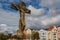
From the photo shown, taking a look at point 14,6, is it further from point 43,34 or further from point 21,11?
point 43,34

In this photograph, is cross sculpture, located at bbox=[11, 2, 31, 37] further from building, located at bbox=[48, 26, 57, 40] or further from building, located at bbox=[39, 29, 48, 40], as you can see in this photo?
building, located at bbox=[48, 26, 57, 40]

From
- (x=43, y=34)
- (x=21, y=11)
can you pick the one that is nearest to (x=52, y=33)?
(x=43, y=34)

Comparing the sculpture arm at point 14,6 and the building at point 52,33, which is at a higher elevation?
the sculpture arm at point 14,6

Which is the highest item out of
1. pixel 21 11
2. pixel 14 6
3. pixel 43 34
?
pixel 14 6

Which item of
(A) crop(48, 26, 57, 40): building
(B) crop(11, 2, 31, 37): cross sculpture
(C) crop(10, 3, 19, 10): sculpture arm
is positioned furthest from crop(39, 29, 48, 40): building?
(C) crop(10, 3, 19, 10): sculpture arm

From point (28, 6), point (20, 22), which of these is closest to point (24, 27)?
point (20, 22)

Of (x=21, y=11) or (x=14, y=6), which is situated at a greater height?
(x=14, y=6)

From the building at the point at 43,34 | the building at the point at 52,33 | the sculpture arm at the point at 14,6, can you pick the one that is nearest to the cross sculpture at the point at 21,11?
the sculpture arm at the point at 14,6

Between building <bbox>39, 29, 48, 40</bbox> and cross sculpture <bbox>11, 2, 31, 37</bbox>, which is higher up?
cross sculpture <bbox>11, 2, 31, 37</bbox>

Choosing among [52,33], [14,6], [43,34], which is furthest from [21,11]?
[52,33]

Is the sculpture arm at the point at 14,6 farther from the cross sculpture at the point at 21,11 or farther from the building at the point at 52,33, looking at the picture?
the building at the point at 52,33

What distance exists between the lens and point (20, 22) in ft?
16.0

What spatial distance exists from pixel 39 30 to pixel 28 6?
22.0 inches

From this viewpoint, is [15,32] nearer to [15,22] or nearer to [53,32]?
[15,22]
